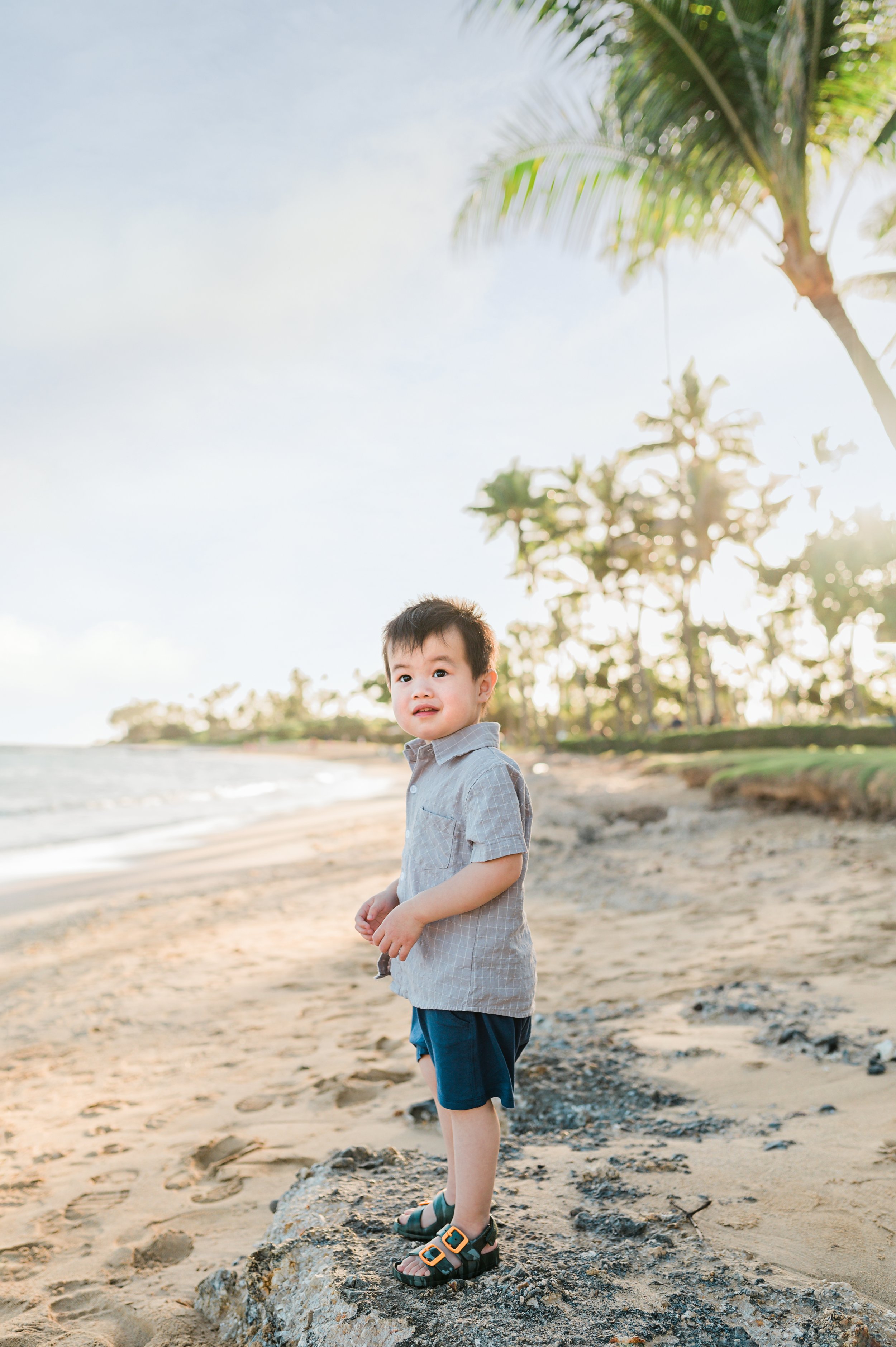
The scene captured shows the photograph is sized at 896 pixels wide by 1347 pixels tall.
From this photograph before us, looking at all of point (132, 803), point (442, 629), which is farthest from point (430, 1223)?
point (132, 803)

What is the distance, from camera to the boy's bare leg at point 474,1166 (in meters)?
1.80

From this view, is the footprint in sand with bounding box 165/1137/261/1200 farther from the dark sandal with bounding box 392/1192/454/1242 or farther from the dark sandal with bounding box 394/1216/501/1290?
the dark sandal with bounding box 394/1216/501/1290

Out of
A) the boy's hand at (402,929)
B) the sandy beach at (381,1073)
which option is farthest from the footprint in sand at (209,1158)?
the boy's hand at (402,929)

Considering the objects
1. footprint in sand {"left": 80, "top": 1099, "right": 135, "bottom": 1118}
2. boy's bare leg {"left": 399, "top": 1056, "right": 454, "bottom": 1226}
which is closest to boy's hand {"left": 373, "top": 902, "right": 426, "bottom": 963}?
boy's bare leg {"left": 399, "top": 1056, "right": 454, "bottom": 1226}

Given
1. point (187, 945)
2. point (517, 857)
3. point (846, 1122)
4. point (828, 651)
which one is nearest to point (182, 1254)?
point (517, 857)

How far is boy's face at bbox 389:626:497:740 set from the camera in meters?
1.95

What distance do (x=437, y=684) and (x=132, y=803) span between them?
2708 centimetres

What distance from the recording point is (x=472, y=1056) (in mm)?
1798

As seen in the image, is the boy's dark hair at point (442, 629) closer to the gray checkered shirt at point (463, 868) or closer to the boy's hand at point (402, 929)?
the gray checkered shirt at point (463, 868)

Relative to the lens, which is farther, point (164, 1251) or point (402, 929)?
point (164, 1251)

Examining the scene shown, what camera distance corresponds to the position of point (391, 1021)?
176 inches

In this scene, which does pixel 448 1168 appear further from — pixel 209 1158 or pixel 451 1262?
pixel 209 1158

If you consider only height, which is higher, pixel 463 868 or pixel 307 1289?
pixel 463 868

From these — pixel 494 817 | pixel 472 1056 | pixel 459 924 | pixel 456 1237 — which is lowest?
pixel 456 1237
